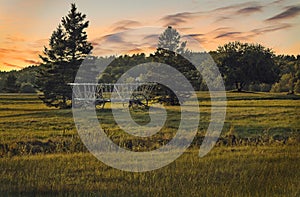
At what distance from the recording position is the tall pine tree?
760 centimetres

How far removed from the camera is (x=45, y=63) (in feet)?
25.7

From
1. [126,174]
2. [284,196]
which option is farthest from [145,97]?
[284,196]

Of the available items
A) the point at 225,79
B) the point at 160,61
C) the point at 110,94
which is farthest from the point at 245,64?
the point at 110,94

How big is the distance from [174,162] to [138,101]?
1691 millimetres

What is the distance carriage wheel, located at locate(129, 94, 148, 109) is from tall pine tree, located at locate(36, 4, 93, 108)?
3.98 ft

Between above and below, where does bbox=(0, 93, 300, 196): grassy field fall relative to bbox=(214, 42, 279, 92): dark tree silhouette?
below

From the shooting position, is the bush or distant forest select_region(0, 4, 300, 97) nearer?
the bush

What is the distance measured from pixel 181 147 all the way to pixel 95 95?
1968mm

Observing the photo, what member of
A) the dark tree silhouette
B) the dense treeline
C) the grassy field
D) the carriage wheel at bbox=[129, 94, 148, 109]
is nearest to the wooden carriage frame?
the carriage wheel at bbox=[129, 94, 148, 109]

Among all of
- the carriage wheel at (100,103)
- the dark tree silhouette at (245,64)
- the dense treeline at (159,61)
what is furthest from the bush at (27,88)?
the dark tree silhouette at (245,64)

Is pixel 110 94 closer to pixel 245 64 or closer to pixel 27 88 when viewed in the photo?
pixel 27 88

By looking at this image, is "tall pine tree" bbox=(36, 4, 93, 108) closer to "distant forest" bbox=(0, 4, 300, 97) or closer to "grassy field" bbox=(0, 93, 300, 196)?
"distant forest" bbox=(0, 4, 300, 97)

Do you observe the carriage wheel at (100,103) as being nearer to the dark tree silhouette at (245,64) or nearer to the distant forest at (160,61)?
the distant forest at (160,61)

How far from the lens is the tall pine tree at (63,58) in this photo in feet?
24.9
